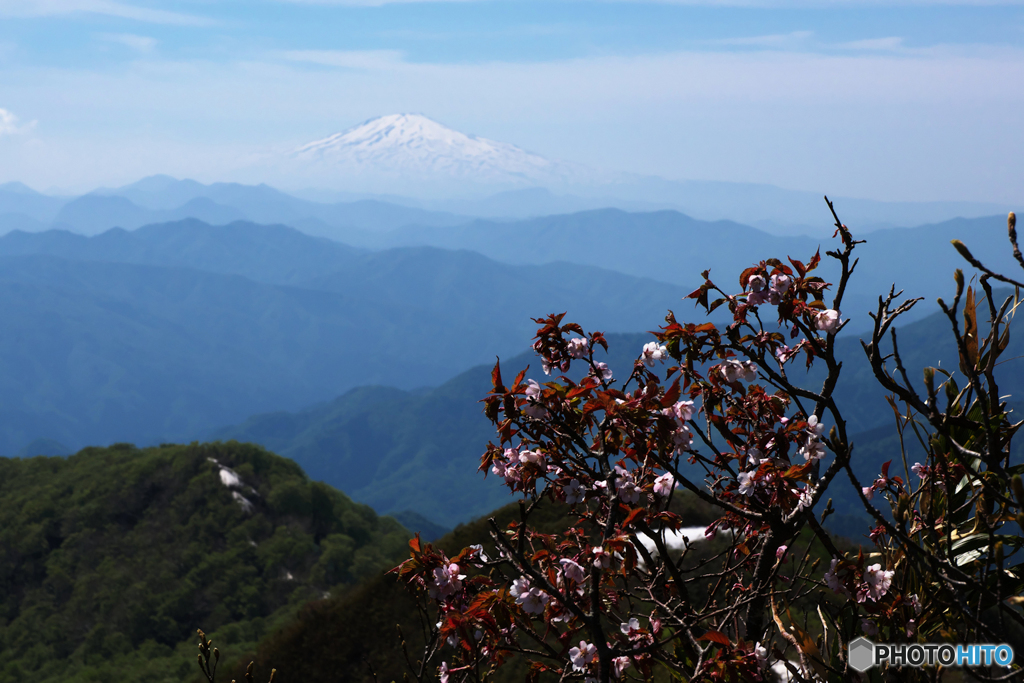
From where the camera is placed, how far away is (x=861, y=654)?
3.29m

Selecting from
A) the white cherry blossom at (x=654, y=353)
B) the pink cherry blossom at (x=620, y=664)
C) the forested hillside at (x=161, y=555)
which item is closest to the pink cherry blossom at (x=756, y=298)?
the white cherry blossom at (x=654, y=353)

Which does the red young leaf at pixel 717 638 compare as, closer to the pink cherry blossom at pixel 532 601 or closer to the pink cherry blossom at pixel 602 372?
the pink cherry blossom at pixel 532 601

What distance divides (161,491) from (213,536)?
7.10m

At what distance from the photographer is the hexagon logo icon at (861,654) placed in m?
3.27

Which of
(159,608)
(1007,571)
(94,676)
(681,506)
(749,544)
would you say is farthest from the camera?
(159,608)

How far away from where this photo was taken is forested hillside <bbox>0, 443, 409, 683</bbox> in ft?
139

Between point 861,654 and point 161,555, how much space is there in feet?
179

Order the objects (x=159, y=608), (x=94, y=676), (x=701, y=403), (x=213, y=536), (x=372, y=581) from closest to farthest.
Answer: (x=701, y=403) → (x=372, y=581) → (x=94, y=676) → (x=159, y=608) → (x=213, y=536)

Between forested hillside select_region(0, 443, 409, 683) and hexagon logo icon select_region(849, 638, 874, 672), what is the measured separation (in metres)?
39.0

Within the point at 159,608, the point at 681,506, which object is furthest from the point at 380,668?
the point at 159,608

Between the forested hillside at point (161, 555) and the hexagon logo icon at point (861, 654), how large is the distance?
39035mm

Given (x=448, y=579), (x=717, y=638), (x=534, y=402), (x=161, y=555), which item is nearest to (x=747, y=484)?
(x=717, y=638)

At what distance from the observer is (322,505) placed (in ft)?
176

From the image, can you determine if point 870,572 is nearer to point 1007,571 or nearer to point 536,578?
point 1007,571
